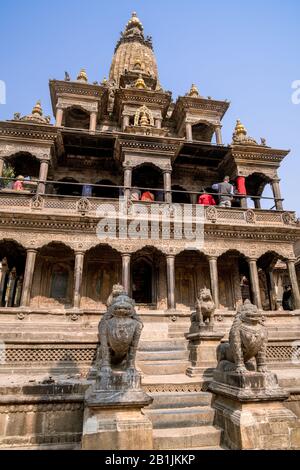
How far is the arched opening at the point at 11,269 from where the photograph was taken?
1586 cm

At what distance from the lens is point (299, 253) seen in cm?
2638

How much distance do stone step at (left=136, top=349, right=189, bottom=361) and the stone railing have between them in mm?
7240

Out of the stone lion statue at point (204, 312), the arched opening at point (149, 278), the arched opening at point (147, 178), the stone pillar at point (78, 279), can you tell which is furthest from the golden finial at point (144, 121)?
the stone lion statue at point (204, 312)

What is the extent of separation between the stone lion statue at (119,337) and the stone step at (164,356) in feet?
14.6

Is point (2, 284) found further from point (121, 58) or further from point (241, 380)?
point (121, 58)

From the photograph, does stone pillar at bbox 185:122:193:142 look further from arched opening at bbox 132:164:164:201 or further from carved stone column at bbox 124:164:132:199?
carved stone column at bbox 124:164:132:199

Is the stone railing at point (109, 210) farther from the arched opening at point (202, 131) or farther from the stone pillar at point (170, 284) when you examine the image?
the arched opening at point (202, 131)

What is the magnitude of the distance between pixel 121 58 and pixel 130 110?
13.0 m

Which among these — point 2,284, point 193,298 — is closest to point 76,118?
point 2,284

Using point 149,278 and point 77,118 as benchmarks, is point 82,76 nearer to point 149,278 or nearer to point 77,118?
point 77,118

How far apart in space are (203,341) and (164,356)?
165cm

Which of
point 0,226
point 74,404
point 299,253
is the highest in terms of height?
point 299,253

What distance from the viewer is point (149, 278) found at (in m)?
17.2
